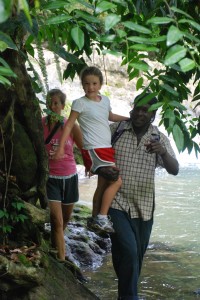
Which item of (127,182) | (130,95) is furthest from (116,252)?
(130,95)

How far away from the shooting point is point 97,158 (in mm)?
4582

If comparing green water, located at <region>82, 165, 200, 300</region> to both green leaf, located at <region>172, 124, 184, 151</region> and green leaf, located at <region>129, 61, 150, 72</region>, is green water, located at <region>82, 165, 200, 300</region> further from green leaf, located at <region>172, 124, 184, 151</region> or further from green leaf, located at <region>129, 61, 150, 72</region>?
green leaf, located at <region>129, 61, 150, 72</region>

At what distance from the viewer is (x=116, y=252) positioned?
4754 mm

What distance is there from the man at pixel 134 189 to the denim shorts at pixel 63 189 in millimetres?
621

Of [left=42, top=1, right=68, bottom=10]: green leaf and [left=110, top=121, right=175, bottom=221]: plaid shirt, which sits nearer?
[left=42, top=1, right=68, bottom=10]: green leaf

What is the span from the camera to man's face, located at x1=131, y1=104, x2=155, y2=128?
15.4 feet

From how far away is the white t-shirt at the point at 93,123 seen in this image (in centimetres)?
456

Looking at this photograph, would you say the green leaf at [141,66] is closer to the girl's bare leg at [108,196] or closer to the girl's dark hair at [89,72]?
the girl's dark hair at [89,72]

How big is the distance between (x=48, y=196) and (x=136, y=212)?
2.82ft

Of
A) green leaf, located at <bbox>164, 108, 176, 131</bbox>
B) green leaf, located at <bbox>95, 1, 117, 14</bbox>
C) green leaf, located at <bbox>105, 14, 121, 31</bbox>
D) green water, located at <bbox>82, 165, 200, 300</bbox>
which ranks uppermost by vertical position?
green leaf, located at <bbox>95, 1, 117, 14</bbox>

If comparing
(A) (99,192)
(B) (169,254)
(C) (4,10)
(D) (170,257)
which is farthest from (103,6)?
(B) (169,254)

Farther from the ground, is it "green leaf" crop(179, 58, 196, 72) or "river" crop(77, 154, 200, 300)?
"green leaf" crop(179, 58, 196, 72)

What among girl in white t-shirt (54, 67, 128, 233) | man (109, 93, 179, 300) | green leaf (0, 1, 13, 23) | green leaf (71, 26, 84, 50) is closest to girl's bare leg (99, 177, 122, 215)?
girl in white t-shirt (54, 67, 128, 233)

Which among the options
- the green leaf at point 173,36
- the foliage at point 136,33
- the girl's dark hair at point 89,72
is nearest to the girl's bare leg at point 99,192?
the girl's dark hair at point 89,72
